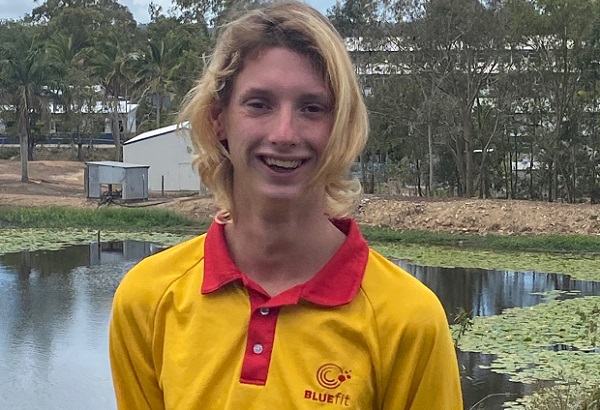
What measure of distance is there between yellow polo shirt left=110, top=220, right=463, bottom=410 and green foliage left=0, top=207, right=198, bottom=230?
2145 cm

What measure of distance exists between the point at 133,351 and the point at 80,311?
1028cm

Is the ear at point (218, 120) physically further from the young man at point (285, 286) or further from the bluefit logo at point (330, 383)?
the bluefit logo at point (330, 383)

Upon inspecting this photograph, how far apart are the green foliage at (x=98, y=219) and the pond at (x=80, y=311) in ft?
10.1

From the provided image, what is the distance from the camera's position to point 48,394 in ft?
26.4

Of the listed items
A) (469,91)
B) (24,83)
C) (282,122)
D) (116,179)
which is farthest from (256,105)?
(24,83)

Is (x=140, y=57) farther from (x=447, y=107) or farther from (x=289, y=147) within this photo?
(x=289, y=147)

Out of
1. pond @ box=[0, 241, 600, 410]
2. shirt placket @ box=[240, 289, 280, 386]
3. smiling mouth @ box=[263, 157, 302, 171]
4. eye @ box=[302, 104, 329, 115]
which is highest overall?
eye @ box=[302, 104, 329, 115]

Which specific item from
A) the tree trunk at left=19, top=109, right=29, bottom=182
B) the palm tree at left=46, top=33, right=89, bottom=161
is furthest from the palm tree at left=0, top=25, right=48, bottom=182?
the palm tree at left=46, top=33, right=89, bottom=161

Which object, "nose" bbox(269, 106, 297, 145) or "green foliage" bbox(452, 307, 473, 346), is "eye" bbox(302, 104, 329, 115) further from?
"green foliage" bbox(452, 307, 473, 346)

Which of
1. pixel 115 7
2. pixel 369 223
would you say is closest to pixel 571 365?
pixel 369 223

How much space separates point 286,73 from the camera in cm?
180

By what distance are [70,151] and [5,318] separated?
31.3 metres

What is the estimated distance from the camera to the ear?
1.92 metres

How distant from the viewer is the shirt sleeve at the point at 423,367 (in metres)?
1.76
